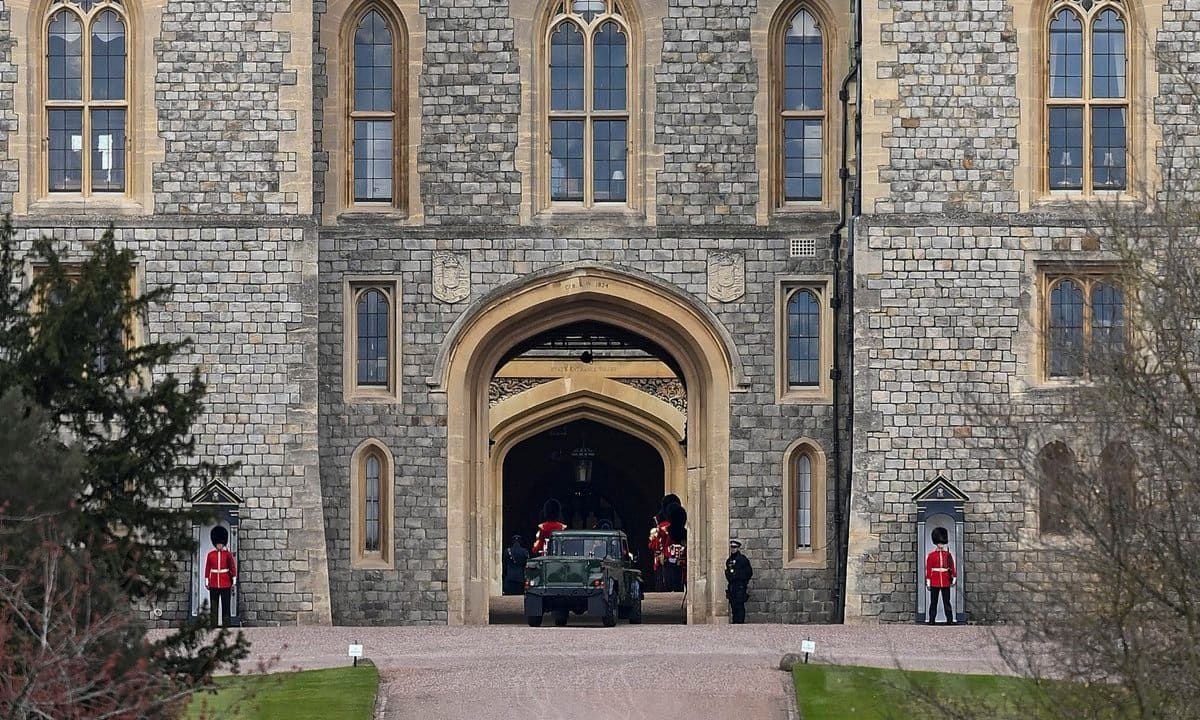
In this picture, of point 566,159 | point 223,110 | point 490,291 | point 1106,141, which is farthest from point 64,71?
point 1106,141

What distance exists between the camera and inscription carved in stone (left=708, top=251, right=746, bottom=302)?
29922 mm

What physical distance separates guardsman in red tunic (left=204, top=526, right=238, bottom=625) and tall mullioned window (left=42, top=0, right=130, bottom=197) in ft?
Answer: 14.0

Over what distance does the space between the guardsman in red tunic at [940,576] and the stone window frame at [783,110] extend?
432cm

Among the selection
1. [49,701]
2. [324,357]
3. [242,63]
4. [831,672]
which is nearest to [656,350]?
[324,357]

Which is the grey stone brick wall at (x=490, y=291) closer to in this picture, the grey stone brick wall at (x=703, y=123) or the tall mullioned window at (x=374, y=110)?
the grey stone brick wall at (x=703, y=123)

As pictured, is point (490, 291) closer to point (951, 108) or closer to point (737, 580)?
point (737, 580)

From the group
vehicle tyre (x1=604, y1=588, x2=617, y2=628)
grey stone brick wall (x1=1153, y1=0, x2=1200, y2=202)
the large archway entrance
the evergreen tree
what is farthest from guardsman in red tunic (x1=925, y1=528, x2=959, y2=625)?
the evergreen tree

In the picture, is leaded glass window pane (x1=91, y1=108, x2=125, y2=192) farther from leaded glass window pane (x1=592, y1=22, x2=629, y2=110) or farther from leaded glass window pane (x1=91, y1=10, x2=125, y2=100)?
leaded glass window pane (x1=592, y1=22, x2=629, y2=110)

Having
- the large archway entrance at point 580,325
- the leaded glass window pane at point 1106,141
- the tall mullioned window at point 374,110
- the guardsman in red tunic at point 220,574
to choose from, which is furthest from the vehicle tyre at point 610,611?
the leaded glass window pane at point 1106,141

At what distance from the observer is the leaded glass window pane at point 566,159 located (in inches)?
1189

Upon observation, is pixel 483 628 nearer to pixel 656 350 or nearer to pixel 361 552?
pixel 361 552

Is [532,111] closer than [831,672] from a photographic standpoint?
No

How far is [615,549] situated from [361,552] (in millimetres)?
3251

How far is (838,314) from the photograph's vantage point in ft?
98.5
